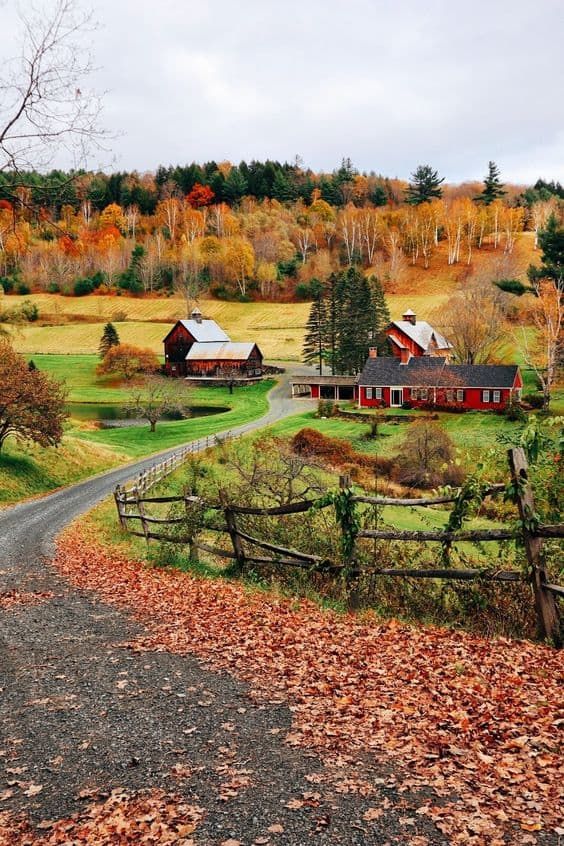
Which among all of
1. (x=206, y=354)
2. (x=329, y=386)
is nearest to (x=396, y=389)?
(x=329, y=386)

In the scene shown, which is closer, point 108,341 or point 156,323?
point 108,341

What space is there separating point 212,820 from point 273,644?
11.8ft

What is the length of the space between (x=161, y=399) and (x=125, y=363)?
2158 centimetres

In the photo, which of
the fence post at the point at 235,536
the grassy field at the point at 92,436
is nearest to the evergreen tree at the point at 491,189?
the grassy field at the point at 92,436

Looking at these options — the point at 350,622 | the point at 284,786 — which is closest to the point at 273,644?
the point at 350,622

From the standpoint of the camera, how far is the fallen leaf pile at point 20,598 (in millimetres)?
10840

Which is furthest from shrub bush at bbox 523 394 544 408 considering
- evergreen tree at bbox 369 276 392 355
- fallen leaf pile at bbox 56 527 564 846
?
fallen leaf pile at bbox 56 527 564 846

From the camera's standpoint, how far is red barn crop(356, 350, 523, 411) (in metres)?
59.5

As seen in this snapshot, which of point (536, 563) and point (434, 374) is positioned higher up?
point (434, 374)

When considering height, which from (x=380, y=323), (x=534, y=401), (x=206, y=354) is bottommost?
(x=534, y=401)

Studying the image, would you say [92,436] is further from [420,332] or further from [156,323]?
[156,323]

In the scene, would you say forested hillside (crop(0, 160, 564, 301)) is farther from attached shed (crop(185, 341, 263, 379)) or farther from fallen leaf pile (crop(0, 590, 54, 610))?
fallen leaf pile (crop(0, 590, 54, 610))

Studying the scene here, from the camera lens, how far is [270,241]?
13688 cm

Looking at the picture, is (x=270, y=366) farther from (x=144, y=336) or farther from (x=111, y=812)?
(x=111, y=812)
